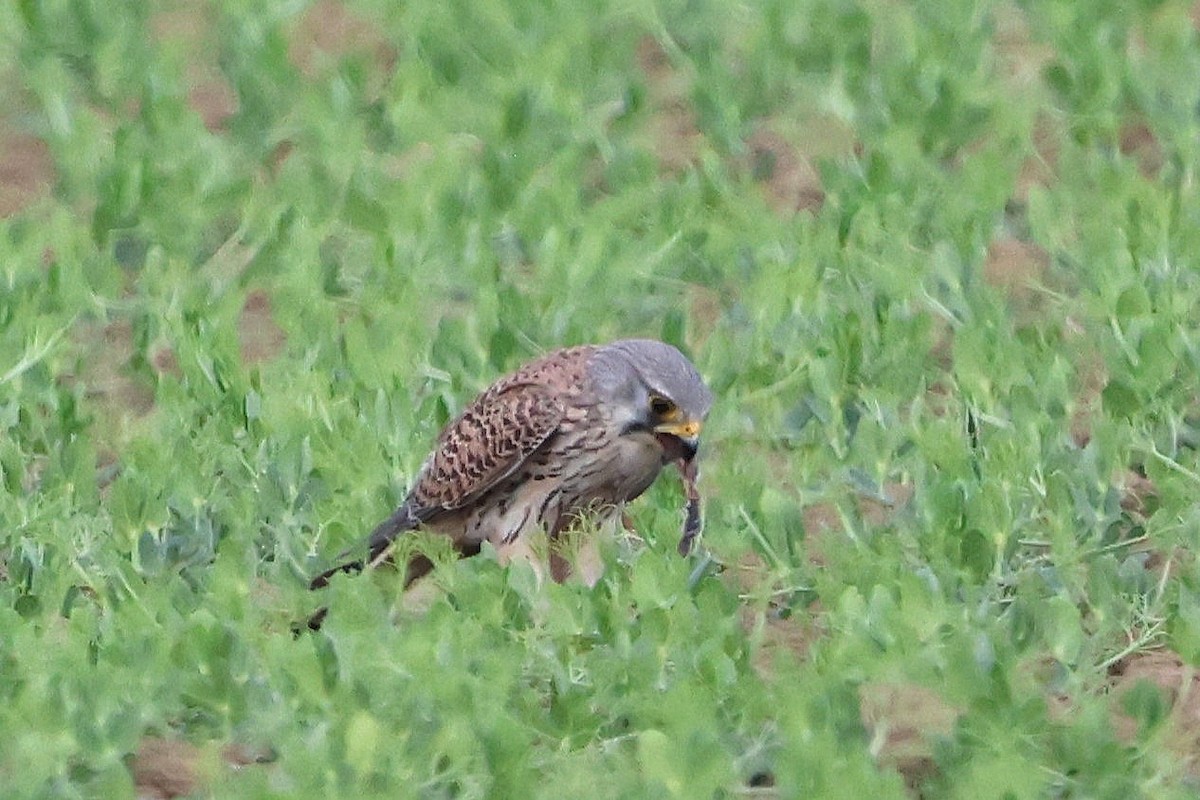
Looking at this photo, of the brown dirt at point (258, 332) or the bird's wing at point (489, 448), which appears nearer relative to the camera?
the bird's wing at point (489, 448)

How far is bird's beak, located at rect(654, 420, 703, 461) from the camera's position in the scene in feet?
29.6

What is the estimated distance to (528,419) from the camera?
30.5 feet

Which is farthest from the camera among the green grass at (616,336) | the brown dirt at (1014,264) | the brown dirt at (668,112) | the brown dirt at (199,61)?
Result: the brown dirt at (199,61)

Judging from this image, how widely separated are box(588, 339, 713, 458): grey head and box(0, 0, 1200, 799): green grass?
0.20 m

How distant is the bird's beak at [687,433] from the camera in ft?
29.6

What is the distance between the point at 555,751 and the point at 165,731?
0.99 meters

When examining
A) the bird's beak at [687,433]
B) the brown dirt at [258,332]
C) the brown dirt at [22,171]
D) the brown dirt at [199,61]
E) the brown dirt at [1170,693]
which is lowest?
the brown dirt at [199,61]

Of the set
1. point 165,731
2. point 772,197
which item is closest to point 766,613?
point 165,731

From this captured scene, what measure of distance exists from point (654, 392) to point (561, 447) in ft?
1.35

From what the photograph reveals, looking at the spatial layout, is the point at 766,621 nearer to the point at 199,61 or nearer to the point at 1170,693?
the point at 1170,693

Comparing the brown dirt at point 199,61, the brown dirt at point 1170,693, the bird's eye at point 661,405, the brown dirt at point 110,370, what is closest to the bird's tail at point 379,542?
the bird's eye at point 661,405

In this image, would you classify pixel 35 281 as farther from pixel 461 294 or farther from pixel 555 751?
pixel 555 751

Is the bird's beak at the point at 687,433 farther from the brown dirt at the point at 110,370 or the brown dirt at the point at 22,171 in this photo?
the brown dirt at the point at 22,171

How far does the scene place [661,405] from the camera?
29.9 feet
